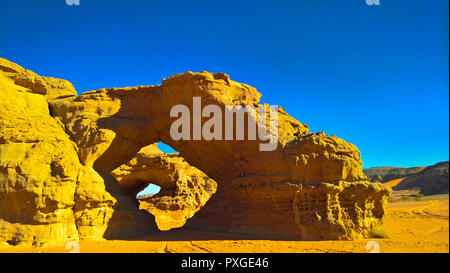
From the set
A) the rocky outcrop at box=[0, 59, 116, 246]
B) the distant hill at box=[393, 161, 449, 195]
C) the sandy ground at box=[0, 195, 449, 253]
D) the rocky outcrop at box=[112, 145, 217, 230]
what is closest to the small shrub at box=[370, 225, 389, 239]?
the sandy ground at box=[0, 195, 449, 253]

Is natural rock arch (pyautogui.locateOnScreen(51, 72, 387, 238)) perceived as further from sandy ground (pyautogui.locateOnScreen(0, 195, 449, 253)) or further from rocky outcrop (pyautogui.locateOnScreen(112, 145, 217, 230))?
rocky outcrop (pyautogui.locateOnScreen(112, 145, 217, 230))

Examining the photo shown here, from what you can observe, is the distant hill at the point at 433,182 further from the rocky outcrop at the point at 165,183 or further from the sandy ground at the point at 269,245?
the rocky outcrop at the point at 165,183

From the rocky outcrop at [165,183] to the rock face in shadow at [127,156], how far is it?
22.4 ft

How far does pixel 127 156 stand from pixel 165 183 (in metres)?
8.94

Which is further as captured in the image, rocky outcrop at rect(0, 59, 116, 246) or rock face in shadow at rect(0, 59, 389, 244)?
rock face in shadow at rect(0, 59, 389, 244)

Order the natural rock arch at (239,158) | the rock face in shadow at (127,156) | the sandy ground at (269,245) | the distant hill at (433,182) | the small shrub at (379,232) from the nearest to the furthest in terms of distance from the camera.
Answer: the sandy ground at (269,245), the rock face in shadow at (127,156), the small shrub at (379,232), the natural rock arch at (239,158), the distant hill at (433,182)

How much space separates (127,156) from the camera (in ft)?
45.8

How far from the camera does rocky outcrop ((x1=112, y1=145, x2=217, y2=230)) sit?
20.2 m

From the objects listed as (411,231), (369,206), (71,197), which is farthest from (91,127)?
(411,231)

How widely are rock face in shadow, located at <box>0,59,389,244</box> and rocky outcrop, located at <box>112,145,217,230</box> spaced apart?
6835 millimetres

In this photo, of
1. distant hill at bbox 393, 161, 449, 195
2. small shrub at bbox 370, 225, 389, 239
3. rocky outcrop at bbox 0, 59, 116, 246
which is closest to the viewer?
rocky outcrop at bbox 0, 59, 116, 246

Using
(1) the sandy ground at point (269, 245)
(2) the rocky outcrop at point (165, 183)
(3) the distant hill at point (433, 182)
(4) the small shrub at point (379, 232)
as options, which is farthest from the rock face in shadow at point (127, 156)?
(3) the distant hill at point (433, 182)

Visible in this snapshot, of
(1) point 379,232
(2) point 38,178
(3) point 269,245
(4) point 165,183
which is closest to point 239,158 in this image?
(3) point 269,245

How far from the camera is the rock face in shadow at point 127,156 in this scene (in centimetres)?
914
